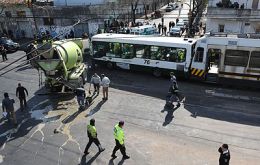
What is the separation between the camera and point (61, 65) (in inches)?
687

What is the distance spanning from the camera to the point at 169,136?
44.1 feet

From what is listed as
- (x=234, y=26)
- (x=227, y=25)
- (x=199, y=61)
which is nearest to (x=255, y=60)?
(x=199, y=61)

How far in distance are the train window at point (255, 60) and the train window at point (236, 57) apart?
288mm

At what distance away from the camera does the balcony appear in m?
31.3

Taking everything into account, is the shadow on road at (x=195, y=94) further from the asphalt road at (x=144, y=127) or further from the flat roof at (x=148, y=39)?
the flat roof at (x=148, y=39)

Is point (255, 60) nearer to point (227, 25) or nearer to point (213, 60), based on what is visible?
point (213, 60)

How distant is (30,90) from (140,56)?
830 cm

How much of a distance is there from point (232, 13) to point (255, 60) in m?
16.3

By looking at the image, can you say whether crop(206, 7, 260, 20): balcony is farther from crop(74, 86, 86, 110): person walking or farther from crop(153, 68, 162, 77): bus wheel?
crop(74, 86, 86, 110): person walking

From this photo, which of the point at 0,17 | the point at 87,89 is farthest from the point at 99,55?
the point at 0,17

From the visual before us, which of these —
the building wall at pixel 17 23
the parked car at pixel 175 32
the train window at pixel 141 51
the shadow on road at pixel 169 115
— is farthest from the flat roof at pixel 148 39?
the building wall at pixel 17 23

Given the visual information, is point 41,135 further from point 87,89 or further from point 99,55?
point 99,55

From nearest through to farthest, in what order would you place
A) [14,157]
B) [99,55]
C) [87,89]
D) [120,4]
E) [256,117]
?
[14,157] → [256,117] → [87,89] → [99,55] → [120,4]

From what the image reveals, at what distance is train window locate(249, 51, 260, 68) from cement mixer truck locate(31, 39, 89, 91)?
10.9 m
